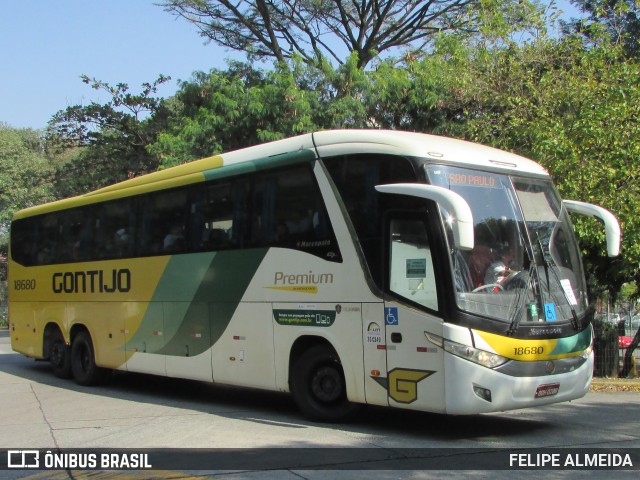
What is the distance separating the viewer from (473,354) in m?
7.93

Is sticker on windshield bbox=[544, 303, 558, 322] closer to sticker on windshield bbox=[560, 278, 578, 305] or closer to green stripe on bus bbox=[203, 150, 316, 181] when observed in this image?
sticker on windshield bbox=[560, 278, 578, 305]

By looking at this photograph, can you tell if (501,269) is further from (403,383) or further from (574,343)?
(403,383)

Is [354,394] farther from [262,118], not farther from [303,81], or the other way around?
[303,81]

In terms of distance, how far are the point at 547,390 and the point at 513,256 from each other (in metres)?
1.54

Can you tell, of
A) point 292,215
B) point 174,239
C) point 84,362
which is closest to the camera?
point 292,215

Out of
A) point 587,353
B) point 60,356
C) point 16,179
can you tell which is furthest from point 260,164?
point 16,179

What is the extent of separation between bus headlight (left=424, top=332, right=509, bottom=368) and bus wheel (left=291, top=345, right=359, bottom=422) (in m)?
1.79

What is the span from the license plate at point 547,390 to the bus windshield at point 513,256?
0.72 meters

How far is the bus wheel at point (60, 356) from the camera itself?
49.7 ft

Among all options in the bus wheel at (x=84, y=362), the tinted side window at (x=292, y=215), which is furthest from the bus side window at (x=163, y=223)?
the bus wheel at (x=84, y=362)

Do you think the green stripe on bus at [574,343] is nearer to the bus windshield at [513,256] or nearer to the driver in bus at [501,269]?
the bus windshield at [513,256]

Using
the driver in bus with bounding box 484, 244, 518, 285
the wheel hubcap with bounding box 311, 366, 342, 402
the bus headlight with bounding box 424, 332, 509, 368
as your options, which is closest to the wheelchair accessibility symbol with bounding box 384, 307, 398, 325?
the bus headlight with bounding box 424, 332, 509, 368

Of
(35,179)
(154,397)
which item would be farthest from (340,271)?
(35,179)

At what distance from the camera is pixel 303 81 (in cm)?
2177
